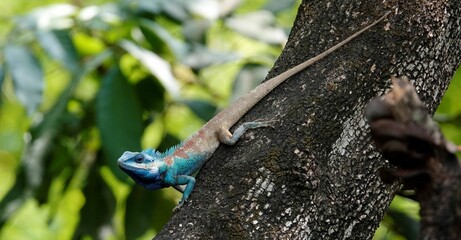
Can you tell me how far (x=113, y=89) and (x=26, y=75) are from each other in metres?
0.42

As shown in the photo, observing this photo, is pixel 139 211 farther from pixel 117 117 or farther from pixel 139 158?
pixel 139 158

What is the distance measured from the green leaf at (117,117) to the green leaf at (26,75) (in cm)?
30

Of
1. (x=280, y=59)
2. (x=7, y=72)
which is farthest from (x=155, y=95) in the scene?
(x=280, y=59)

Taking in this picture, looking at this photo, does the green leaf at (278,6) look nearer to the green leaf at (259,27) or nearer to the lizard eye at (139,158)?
the green leaf at (259,27)

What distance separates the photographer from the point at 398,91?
68.2 inches

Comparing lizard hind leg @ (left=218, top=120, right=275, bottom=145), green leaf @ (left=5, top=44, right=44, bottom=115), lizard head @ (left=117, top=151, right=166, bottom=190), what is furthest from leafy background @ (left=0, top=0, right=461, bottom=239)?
lizard hind leg @ (left=218, top=120, right=275, bottom=145)

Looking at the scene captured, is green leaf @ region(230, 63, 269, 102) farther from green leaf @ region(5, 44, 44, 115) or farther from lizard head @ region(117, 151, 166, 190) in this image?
green leaf @ region(5, 44, 44, 115)

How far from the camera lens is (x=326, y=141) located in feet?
8.14

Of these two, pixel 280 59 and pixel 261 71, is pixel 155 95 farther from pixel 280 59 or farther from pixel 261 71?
pixel 280 59

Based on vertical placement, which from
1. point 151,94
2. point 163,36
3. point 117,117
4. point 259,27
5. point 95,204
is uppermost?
point 259,27

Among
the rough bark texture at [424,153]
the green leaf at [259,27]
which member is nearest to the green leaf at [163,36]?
the green leaf at [259,27]

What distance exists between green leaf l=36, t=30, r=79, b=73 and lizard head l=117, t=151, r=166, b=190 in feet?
2.40

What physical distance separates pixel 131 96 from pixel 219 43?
104 inches

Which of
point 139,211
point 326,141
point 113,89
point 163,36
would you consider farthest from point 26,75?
point 326,141
